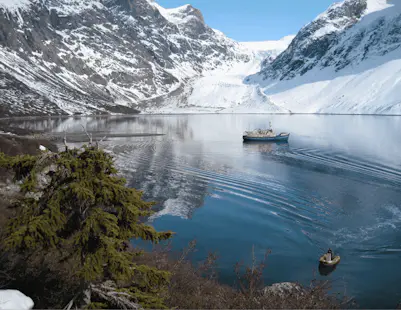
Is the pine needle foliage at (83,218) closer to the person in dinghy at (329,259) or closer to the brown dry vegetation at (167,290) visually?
the brown dry vegetation at (167,290)

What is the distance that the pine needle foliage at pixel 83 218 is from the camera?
8273 millimetres

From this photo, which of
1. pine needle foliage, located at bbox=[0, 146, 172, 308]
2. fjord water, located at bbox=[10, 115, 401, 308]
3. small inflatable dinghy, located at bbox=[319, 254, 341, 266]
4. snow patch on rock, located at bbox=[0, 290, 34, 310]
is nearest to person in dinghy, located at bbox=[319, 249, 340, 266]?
small inflatable dinghy, located at bbox=[319, 254, 341, 266]

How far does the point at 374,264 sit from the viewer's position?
22.1 meters

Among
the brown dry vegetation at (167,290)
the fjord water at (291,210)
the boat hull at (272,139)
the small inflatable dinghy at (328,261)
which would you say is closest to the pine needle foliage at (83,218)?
the brown dry vegetation at (167,290)

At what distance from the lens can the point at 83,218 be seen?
9172 mm

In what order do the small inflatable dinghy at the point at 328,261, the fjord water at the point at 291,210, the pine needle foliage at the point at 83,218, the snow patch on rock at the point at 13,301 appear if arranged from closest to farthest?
1. the snow patch on rock at the point at 13,301
2. the pine needle foliage at the point at 83,218
3. the small inflatable dinghy at the point at 328,261
4. the fjord water at the point at 291,210

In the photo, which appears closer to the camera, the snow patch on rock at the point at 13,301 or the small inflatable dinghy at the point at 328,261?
the snow patch on rock at the point at 13,301

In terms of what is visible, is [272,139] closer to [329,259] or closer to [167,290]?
[329,259]

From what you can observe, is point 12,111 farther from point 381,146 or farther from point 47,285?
point 47,285

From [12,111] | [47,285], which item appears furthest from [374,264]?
[12,111]

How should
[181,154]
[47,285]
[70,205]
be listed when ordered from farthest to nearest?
[181,154]
[47,285]
[70,205]

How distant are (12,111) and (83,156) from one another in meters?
190

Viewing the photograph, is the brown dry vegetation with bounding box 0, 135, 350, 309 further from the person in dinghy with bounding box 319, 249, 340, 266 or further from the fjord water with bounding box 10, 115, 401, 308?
the person in dinghy with bounding box 319, 249, 340, 266

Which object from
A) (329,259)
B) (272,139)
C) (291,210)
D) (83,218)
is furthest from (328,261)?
(272,139)
